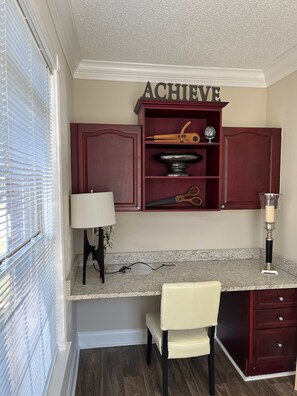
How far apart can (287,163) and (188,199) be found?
95cm

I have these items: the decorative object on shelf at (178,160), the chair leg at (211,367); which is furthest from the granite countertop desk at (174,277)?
the decorative object on shelf at (178,160)

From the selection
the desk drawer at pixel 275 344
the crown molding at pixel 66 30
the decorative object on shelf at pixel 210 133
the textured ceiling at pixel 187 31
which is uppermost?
the textured ceiling at pixel 187 31

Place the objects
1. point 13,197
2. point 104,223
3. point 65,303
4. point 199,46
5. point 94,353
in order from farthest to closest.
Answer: point 94,353
point 199,46
point 104,223
point 65,303
point 13,197

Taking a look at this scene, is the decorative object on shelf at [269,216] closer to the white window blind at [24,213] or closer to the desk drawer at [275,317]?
the desk drawer at [275,317]

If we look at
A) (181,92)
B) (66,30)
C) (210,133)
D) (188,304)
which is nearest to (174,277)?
(188,304)

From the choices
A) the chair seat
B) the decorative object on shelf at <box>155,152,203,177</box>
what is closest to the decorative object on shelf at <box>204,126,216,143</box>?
the decorative object on shelf at <box>155,152,203,177</box>

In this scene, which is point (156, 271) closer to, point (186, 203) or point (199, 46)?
point (186, 203)

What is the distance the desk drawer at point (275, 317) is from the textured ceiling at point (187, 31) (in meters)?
2.11

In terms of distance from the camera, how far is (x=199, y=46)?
2.28m

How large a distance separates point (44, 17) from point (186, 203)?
1.90 m

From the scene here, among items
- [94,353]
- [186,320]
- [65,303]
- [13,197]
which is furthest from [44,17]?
[94,353]

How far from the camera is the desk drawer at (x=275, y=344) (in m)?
2.31

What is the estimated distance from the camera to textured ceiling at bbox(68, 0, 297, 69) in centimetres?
177

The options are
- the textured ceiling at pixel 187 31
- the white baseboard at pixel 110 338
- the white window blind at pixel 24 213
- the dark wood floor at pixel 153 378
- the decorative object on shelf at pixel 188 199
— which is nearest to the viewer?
the white window blind at pixel 24 213
